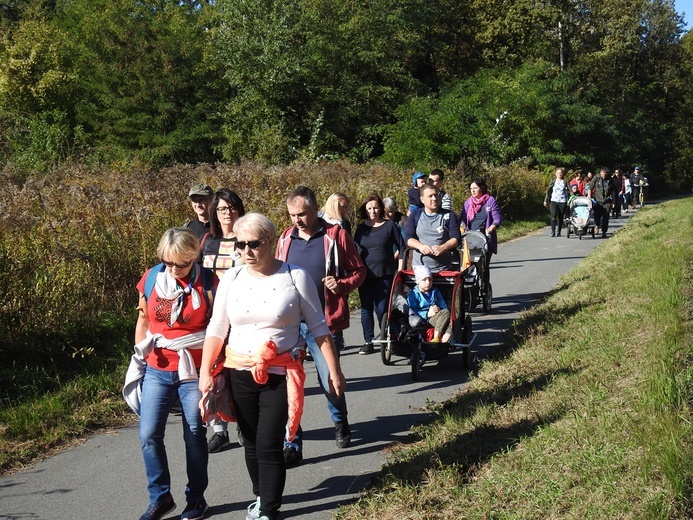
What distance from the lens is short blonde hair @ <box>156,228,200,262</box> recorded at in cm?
470

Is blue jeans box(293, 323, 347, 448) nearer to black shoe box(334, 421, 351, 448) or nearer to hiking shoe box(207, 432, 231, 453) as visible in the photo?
black shoe box(334, 421, 351, 448)

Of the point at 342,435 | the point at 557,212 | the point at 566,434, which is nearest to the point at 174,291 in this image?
the point at 342,435

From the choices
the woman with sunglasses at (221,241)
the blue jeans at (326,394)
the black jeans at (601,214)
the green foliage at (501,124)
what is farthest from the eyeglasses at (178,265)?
the green foliage at (501,124)

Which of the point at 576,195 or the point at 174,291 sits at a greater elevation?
the point at 174,291

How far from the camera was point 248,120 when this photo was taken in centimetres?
3778

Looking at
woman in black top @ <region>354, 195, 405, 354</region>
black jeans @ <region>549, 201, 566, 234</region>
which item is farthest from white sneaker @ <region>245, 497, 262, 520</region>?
black jeans @ <region>549, 201, 566, 234</region>

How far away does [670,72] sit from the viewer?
63469 millimetres

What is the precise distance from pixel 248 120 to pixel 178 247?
1335 inches

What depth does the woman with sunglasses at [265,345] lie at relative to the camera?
4.38 metres

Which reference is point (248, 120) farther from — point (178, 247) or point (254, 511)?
point (254, 511)

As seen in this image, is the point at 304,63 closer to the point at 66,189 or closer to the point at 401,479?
the point at 66,189

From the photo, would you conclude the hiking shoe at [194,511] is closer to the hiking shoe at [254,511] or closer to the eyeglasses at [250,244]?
the hiking shoe at [254,511]

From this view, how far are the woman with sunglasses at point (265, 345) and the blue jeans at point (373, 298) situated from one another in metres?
4.48

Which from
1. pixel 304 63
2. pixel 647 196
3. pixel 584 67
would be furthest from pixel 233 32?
pixel 647 196
